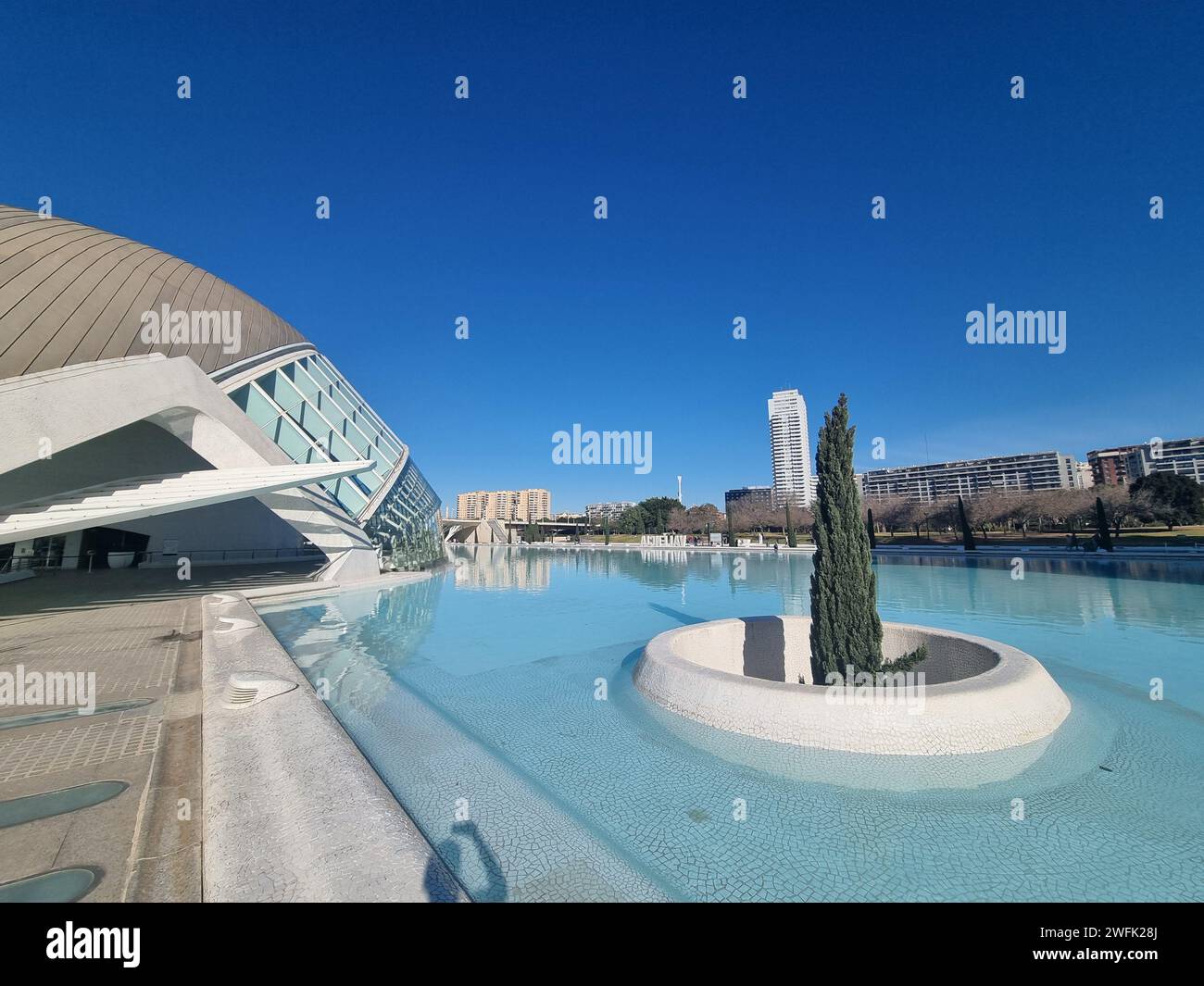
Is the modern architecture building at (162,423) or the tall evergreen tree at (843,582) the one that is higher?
the modern architecture building at (162,423)

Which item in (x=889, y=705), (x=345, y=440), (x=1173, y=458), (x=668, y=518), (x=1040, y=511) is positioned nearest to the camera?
(x=889, y=705)

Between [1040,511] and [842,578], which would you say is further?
[1040,511]

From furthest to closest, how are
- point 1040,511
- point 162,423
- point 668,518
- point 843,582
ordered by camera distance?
point 668,518, point 1040,511, point 162,423, point 843,582

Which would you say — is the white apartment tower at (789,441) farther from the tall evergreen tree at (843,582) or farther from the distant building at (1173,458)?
the tall evergreen tree at (843,582)

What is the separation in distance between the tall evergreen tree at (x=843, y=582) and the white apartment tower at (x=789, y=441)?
139 metres

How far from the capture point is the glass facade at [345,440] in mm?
17130

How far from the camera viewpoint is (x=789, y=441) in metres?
141

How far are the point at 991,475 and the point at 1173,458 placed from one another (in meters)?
25.7

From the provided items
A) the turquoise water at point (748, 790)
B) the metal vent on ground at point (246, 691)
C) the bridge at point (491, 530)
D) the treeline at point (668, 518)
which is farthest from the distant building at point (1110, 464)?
the metal vent on ground at point (246, 691)

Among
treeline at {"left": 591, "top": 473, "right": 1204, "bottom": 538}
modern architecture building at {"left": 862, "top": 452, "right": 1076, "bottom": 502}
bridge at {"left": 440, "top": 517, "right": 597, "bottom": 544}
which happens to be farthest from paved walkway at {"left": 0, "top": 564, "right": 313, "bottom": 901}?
modern architecture building at {"left": 862, "top": 452, "right": 1076, "bottom": 502}

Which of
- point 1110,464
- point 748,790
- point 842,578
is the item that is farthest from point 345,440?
point 1110,464

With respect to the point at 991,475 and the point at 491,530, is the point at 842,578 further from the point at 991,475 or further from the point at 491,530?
the point at 991,475
